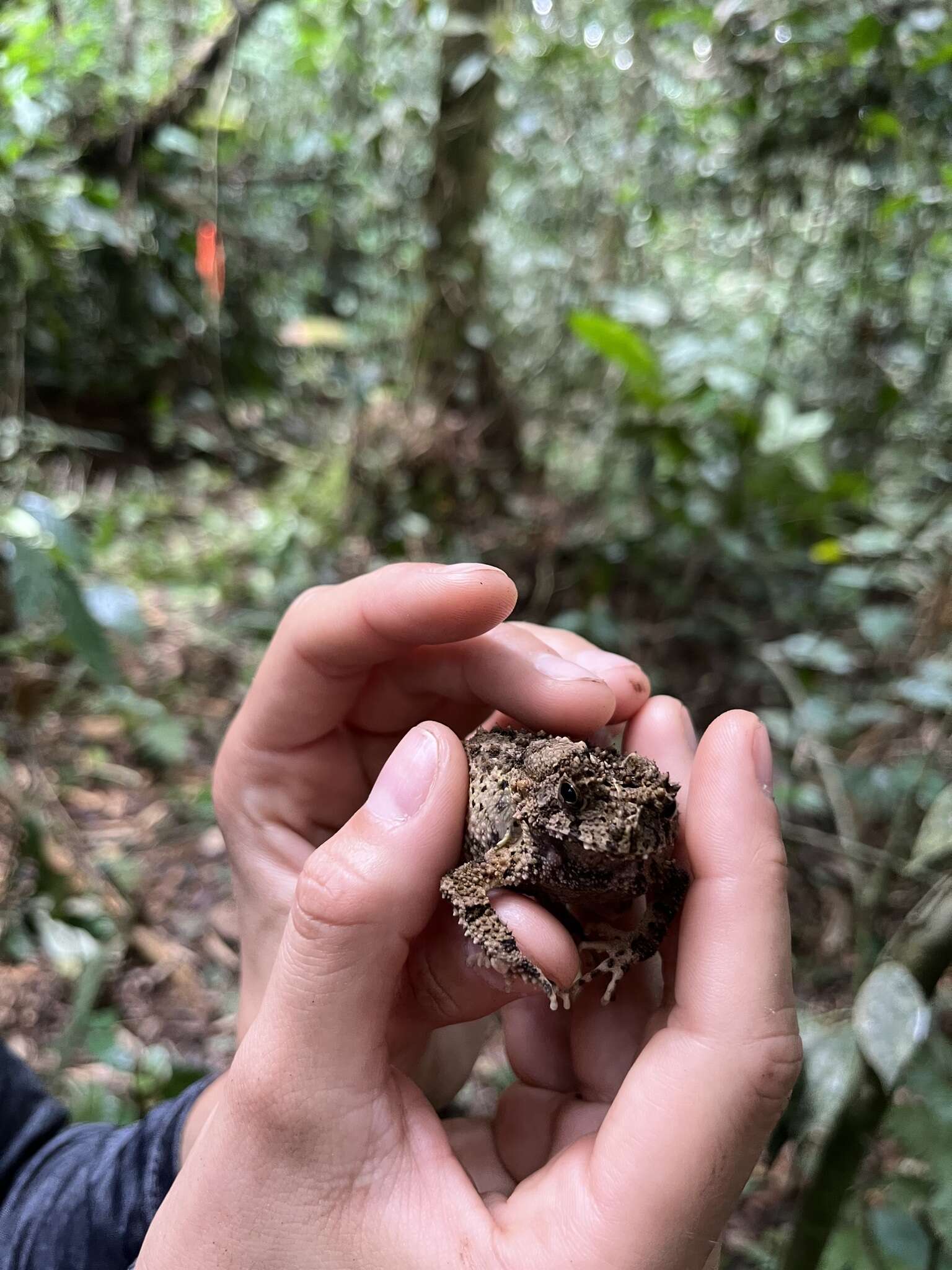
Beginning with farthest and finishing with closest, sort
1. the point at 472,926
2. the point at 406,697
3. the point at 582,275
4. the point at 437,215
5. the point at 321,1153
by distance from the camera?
the point at 582,275, the point at 437,215, the point at 406,697, the point at 472,926, the point at 321,1153

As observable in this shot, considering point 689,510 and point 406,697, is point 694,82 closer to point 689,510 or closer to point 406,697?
point 689,510

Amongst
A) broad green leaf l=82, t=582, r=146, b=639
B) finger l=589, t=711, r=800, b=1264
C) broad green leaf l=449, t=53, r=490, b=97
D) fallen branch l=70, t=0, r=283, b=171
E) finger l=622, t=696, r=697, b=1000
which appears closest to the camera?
finger l=589, t=711, r=800, b=1264

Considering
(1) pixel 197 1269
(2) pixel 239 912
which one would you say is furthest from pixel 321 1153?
(2) pixel 239 912

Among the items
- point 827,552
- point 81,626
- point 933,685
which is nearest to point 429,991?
point 81,626

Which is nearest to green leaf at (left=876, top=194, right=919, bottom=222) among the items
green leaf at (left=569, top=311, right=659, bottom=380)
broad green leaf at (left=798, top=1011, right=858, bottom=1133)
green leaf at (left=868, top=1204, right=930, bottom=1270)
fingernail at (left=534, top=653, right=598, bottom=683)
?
green leaf at (left=569, top=311, right=659, bottom=380)

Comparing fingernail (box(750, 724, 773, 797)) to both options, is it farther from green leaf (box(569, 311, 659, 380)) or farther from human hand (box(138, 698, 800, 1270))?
green leaf (box(569, 311, 659, 380))

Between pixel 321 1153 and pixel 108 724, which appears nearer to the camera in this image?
pixel 321 1153

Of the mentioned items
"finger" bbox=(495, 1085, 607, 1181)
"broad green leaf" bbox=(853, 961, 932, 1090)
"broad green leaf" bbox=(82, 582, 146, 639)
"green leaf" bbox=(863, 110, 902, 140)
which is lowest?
"finger" bbox=(495, 1085, 607, 1181)

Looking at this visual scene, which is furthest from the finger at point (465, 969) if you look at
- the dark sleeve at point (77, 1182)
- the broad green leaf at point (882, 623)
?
the broad green leaf at point (882, 623)
